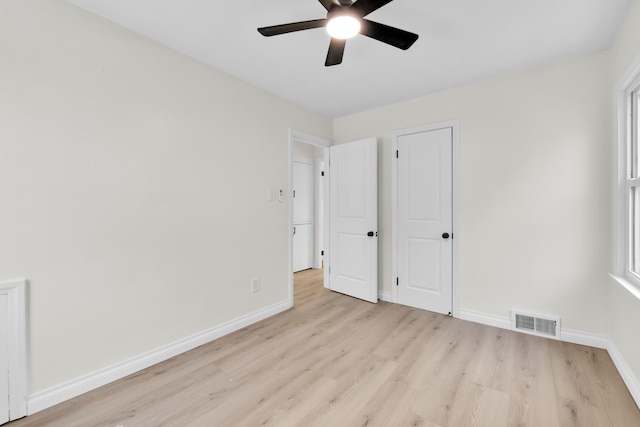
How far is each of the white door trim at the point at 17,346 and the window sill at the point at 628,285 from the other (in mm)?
3551

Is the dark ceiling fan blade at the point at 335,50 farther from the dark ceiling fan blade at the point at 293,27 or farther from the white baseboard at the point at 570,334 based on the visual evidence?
the white baseboard at the point at 570,334

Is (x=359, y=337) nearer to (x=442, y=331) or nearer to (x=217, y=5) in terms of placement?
(x=442, y=331)

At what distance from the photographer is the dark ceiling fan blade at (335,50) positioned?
1.70 m

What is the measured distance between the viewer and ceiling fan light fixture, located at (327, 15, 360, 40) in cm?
148

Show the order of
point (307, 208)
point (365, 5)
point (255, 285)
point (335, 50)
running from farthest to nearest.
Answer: point (307, 208), point (255, 285), point (335, 50), point (365, 5)

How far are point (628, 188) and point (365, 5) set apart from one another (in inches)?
88.1

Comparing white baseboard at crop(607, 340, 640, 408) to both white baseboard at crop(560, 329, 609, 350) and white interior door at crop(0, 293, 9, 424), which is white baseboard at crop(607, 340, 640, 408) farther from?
white interior door at crop(0, 293, 9, 424)

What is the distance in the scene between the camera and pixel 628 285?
187 cm

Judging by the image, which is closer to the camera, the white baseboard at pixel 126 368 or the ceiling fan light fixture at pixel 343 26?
the ceiling fan light fixture at pixel 343 26

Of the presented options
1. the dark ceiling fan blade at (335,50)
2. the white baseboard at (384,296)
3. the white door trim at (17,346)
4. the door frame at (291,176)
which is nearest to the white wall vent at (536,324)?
the white baseboard at (384,296)

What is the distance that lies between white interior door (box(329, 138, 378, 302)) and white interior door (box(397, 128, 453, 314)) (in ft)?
1.02

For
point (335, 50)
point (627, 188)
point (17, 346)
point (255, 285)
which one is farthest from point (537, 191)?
point (17, 346)

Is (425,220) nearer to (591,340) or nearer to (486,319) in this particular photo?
(486,319)

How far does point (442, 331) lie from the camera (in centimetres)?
264
